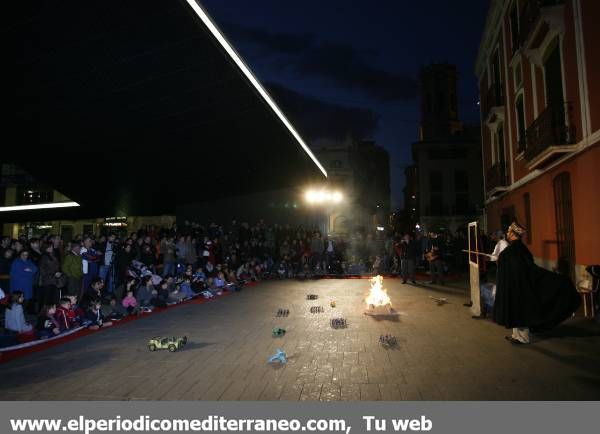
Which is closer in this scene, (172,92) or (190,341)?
(190,341)

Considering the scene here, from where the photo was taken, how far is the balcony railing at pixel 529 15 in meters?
11.0

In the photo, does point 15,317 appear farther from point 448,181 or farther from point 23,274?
point 448,181

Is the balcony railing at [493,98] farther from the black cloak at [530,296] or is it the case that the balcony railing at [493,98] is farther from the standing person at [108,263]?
the standing person at [108,263]

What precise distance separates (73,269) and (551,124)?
1383 cm

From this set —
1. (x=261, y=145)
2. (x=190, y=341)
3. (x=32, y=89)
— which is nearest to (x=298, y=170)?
(x=261, y=145)

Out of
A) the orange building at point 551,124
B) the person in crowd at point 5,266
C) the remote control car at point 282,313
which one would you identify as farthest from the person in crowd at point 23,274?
the orange building at point 551,124

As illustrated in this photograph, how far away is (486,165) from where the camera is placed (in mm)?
20906

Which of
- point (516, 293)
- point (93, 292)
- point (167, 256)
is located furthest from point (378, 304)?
point (167, 256)

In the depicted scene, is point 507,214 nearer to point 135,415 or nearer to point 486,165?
point 486,165

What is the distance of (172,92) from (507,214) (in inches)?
590

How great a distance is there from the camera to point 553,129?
1069 cm

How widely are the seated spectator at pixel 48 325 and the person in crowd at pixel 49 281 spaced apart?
1637 mm

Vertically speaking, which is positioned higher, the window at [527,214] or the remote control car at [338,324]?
the window at [527,214]

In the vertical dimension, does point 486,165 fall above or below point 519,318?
above
